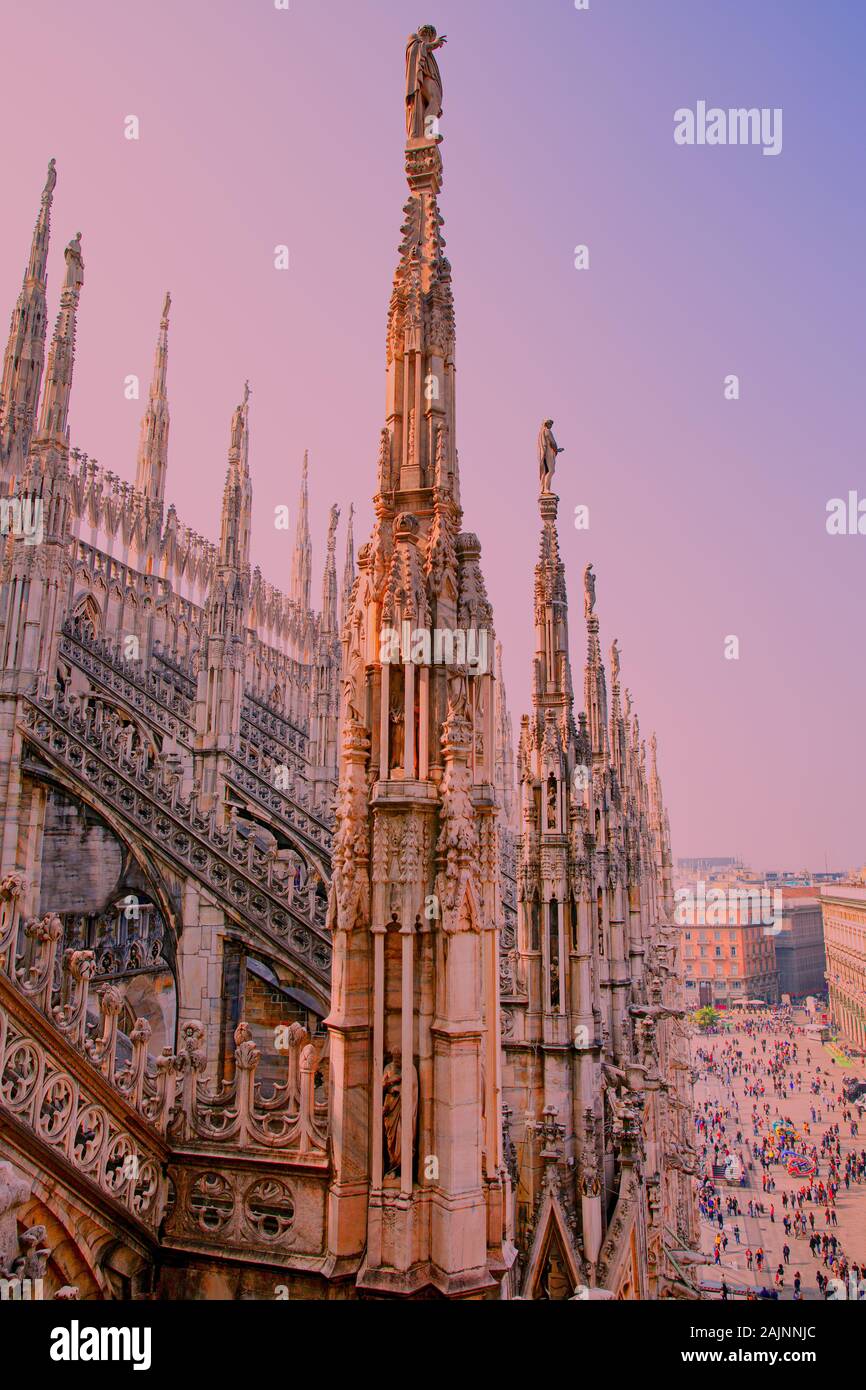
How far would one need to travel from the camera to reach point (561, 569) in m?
13.8

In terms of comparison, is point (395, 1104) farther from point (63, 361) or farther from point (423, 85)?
point (63, 361)

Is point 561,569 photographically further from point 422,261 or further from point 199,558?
point 199,558

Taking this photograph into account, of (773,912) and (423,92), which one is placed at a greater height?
(773,912)

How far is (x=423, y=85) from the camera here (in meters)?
5.98

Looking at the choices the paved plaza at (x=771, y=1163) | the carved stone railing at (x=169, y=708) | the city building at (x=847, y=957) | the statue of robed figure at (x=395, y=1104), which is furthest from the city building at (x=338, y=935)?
the city building at (x=847, y=957)

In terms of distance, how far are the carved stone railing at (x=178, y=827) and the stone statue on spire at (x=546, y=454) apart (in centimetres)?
745

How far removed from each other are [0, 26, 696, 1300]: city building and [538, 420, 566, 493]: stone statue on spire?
36.6 inches

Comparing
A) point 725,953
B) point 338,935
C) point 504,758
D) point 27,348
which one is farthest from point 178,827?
point 725,953

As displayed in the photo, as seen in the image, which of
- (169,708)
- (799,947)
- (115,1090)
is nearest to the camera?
(115,1090)

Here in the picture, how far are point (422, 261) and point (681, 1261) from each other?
19.1m

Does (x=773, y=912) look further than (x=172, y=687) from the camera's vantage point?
Yes

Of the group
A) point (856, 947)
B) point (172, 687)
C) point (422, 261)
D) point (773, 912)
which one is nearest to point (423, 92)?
point (422, 261)

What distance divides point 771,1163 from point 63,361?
136 ft
